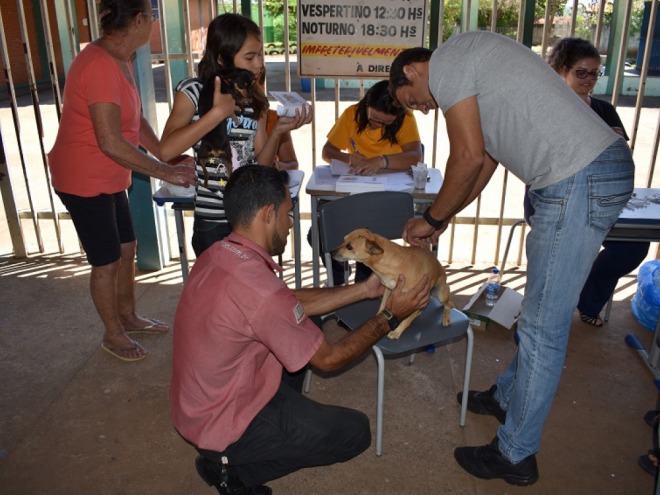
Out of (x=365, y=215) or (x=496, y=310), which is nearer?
(x=365, y=215)

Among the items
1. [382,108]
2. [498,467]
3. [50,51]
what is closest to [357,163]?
[382,108]

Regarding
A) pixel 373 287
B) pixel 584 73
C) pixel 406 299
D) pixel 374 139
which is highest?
pixel 584 73

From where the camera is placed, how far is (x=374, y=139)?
4414mm

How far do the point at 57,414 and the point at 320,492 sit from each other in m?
1.62

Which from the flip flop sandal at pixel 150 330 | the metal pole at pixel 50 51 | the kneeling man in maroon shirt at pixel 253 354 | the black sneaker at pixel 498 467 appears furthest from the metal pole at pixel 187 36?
the black sneaker at pixel 498 467

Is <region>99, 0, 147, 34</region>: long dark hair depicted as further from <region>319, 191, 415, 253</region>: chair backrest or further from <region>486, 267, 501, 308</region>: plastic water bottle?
<region>486, 267, 501, 308</region>: plastic water bottle

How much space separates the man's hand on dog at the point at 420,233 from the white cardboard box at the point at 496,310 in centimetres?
131

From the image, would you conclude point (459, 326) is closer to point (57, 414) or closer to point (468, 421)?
point (468, 421)

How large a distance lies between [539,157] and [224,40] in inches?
65.9

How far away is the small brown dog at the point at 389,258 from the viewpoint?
112 inches

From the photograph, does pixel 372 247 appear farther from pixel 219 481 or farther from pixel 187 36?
pixel 187 36

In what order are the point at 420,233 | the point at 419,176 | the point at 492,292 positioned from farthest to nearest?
the point at 492,292 → the point at 419,176 → the point at 420,233

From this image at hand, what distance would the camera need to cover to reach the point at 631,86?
677 inches

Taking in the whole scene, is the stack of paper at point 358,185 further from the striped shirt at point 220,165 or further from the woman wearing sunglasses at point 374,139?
the striped shirt at point 220,165
